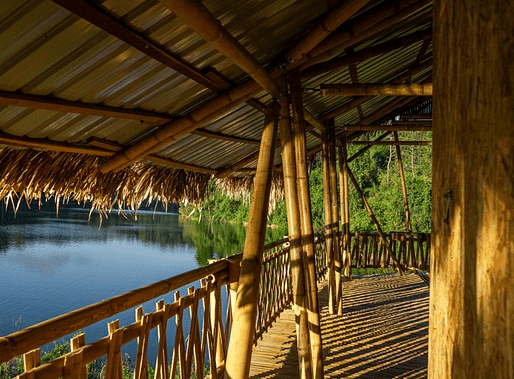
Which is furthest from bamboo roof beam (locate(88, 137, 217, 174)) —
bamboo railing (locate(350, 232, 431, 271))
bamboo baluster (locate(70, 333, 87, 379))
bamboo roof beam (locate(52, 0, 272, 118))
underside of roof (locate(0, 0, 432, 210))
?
bamboo railing (locate(350, 232, 431, 271))

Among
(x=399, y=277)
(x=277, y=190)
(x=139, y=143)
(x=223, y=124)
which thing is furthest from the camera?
(x=399, y=277)

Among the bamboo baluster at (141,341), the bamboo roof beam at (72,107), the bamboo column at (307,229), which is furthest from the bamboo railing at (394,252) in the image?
the bamboo baluster at (141,341)

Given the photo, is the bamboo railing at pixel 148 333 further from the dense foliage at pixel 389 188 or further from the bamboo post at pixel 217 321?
the dense foliage at pixel 389 188

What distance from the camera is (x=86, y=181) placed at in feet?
11.6

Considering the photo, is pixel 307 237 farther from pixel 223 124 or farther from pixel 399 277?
pixel 399 277

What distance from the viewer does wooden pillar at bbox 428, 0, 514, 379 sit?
81 cm

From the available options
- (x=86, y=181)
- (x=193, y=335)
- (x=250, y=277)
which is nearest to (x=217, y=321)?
(x=193, y=335)

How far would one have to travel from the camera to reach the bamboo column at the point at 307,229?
2982mm

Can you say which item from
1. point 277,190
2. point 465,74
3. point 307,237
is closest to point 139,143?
point 307,237

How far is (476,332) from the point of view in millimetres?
848

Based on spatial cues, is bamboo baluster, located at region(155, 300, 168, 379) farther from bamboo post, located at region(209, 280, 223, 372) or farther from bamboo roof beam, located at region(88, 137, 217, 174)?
bamboo roof beam, located at region(88, 137, 217, 174)

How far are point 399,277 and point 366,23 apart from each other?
19.4 ft

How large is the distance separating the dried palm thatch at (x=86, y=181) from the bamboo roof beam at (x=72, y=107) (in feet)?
2.09

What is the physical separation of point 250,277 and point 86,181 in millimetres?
1996
